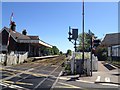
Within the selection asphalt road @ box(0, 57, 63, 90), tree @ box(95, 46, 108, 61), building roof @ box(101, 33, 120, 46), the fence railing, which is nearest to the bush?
tree @ box(95, 46, 108, 61)

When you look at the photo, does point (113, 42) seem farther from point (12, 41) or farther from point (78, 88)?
point (78, 88)

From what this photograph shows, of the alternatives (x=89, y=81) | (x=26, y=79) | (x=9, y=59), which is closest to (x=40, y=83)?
(x=26, y=79)

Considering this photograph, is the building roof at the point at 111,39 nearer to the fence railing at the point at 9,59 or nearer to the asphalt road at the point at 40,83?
the fence railing at the point at 9,59

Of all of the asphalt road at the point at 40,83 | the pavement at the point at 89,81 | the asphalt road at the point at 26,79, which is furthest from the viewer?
the pavement at the point at 89,81

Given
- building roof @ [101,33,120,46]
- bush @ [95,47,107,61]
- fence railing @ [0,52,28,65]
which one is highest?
building roof @ [101,33,120,46]

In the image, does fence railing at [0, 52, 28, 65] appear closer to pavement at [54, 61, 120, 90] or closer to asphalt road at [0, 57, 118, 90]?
asphalt road at [0, 57, 118, 90]

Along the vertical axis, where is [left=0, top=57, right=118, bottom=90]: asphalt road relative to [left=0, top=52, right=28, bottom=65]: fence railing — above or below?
below

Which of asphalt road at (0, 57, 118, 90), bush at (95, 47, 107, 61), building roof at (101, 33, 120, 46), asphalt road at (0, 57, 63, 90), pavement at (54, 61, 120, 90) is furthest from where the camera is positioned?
building roof at (101, 33, 120, 46)

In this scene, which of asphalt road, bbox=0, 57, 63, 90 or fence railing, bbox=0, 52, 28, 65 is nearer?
asphalt road, bbox=0, 57, 63, 90

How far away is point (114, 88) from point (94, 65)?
1386 cm

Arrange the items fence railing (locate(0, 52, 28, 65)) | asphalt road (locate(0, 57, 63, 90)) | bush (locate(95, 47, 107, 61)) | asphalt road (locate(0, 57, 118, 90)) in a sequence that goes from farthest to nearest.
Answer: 1. bush (locate(95, 47, 107, 61))
2. fence railing (locate(0, 52, 28, 65))
3. asphalt road (locate(0, 57, 63, 90))
4. asphalt road (locate(0, 57, 118, 90))

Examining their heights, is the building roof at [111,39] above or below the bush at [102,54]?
above

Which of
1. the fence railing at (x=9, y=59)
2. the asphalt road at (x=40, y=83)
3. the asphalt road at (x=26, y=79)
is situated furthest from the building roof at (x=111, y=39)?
the asphalt road at (x=40, y=83)

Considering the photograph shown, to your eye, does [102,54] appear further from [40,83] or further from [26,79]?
[40,83]
